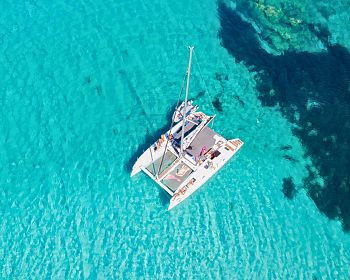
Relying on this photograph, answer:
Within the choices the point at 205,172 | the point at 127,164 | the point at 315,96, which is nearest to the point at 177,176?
the point at 205,172

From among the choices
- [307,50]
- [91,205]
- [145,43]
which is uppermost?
[307,50]

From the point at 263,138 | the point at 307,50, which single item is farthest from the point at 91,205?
the point at 307,50

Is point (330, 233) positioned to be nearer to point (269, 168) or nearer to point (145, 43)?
point (269, 168)

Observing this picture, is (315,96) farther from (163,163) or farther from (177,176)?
(163,163)

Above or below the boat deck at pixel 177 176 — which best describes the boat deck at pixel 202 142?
above

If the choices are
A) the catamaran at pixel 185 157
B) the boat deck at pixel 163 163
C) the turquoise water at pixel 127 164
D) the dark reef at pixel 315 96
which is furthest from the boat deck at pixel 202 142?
the dark reef at pixel 315 96

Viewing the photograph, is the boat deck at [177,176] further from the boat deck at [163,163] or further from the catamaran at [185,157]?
the boat deck at [163,163]

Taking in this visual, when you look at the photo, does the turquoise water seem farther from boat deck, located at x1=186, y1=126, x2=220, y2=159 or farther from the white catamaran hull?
boat deck, located at x1=186, y1=126, x2=220, y2=159
